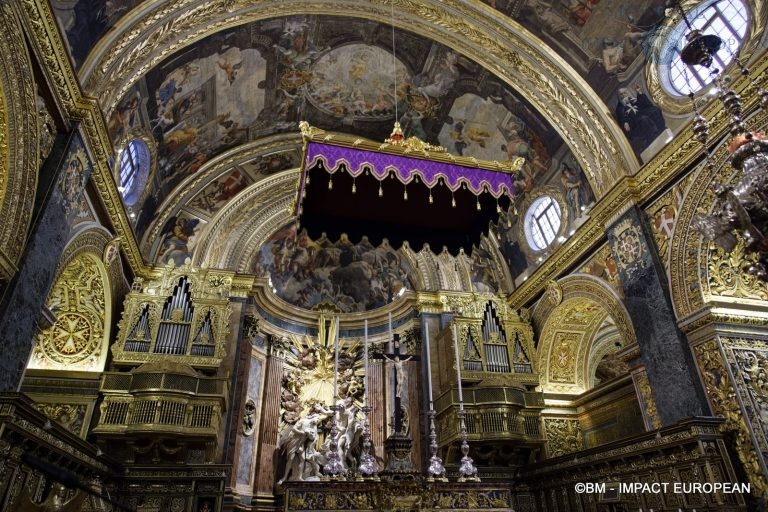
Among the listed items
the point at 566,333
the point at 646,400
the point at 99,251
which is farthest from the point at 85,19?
the point at 566,333

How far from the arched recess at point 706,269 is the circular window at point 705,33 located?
144cm

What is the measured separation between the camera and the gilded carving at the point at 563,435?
439 inches

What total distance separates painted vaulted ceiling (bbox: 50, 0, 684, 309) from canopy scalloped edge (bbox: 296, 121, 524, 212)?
1874 mm

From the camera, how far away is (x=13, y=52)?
226 inches

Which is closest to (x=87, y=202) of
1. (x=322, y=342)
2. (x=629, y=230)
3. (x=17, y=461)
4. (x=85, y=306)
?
(x=85, y=306)

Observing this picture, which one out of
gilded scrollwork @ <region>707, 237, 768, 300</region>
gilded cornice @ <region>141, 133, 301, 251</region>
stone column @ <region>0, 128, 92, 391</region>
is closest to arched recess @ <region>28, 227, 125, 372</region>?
gilded cornice @ <region>141, 133, 301, 251</region>

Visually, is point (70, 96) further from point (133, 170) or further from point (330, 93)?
point (330, 93)

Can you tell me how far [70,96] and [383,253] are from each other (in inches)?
351

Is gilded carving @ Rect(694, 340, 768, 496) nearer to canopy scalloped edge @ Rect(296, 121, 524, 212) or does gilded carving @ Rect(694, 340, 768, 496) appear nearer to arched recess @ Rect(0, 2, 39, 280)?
canopy scalloped edge @ Rect(296, 121, 524, 212)

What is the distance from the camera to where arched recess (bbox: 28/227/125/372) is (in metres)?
9.26

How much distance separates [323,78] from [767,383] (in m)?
9.96

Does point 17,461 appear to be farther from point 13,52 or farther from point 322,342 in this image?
point 322,342

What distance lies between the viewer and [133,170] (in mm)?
10336

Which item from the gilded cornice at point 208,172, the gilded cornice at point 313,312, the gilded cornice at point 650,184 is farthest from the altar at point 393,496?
the gilded cornice at point 208,172
